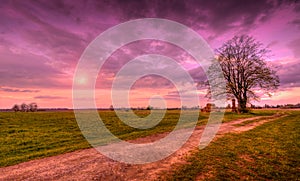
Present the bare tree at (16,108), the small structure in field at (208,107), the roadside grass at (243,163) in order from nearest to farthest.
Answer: the roadside grass at (243,163), the small structure in field at (208,107), the bare tree at (16,108)

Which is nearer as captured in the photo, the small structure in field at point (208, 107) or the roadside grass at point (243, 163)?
the roadside grass at point (243, 163)

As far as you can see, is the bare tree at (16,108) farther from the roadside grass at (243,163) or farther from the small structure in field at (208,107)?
the roadside grass at (243,163)

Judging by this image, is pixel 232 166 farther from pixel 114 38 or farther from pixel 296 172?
pixel 114 38

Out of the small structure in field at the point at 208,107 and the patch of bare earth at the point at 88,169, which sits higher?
the small structure in field at the point at 208,107

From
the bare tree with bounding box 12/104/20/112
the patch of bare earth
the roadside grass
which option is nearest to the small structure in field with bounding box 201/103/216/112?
the roadside grass

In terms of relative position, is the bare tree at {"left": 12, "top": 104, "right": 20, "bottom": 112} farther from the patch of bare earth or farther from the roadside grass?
the roadside grass

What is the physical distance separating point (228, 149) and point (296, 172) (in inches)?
139

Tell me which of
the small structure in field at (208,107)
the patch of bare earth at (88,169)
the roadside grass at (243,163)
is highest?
the small structure in field at (208,107)

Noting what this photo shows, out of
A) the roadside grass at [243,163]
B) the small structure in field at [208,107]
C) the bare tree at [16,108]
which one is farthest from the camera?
the bare tree at [16,108]

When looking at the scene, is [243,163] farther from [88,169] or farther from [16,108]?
[16,108]

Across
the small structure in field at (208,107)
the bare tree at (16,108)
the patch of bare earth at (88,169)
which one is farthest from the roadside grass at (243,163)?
the bare tree at (16,108)

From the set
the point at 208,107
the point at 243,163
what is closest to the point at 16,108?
the point at 208,107

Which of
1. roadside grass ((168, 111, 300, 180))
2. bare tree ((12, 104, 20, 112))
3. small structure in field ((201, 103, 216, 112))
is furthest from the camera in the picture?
bare tree ((12, 104, 20, 112))

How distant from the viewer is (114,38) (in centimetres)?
2520
